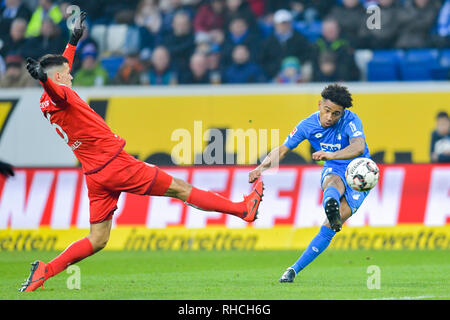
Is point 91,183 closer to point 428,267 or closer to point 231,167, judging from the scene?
point 428,267

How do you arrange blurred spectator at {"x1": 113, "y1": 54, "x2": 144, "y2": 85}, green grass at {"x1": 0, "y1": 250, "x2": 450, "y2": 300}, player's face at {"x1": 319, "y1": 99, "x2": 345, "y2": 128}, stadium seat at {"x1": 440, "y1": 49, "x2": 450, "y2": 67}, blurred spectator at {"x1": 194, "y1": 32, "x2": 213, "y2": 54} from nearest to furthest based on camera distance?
green grass at {"x1": 0, "y1": 250, "x2": 450, "y2": 300}
player's face at {"x1": 319, "y1": 99, "x2": 345, "y2": 128}
stadium seat at {"x1": 440, "y1": 49, "x2": 450, "y2": 67}
blurred spectator at {"x1": 113, "y1": 54, "x2": 144, "y2": 85}
blurred spectator at {"x1": 194, "y1": 32, "x2": 213, "y2": 54}

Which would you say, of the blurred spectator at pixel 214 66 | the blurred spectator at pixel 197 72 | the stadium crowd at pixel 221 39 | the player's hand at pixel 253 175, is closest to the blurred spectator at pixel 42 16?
the stadium crowd at pixel 221 39

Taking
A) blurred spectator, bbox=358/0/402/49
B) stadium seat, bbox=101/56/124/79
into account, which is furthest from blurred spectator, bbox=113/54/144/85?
blurred spectator, bbox=358/0/402/49

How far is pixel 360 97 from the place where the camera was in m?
14.6

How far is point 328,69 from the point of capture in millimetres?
14938

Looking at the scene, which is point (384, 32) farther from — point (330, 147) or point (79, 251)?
point (79, 251)

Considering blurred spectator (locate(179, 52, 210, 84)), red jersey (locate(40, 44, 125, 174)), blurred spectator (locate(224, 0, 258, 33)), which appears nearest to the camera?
red jersey (locate(40, 44, 125, 174))

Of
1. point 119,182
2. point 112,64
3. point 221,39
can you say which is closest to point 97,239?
point 119,182

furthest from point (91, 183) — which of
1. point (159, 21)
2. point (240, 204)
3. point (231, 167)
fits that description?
point (159, 21)

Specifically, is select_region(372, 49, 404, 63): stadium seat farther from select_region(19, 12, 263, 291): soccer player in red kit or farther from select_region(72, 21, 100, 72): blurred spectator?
select_region(19, 12, 263, 291): soccer player in red kit

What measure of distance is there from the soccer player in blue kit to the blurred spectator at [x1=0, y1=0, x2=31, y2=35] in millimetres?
8961

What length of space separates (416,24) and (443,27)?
51 centimetres

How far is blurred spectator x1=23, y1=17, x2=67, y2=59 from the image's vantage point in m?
15.9

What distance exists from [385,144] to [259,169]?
227 inches
